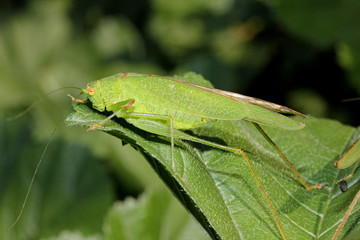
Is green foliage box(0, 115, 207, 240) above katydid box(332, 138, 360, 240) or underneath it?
above

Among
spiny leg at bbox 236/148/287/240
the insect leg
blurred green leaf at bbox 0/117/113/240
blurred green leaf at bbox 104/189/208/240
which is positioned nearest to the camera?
spiny leg at bbox 236/148/287/240

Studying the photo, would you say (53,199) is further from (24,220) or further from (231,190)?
(231,190)

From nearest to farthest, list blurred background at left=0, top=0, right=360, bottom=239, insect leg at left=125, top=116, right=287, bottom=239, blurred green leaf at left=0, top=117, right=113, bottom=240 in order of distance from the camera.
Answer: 1. insect leg at left=125, top=116, right=287, bottom=239
2. blurred green leaf at left=0, top=117, right=113, bottom=240
3. blurred background at left=0, top=0, right=360, bottom=239

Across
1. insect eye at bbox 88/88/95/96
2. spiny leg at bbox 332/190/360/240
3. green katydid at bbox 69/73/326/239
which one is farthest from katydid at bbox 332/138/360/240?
insect eye at bbox 88/88/95/96

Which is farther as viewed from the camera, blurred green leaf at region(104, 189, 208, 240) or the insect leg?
blurred green leaf at region(104, 189, 208, 240)

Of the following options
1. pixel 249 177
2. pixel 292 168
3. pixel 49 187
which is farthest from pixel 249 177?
pixel 49 187

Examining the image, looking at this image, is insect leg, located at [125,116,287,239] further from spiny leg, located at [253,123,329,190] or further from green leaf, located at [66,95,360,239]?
spiny leg, located at [253,123,329,190]

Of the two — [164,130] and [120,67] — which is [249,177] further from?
[120,67]
